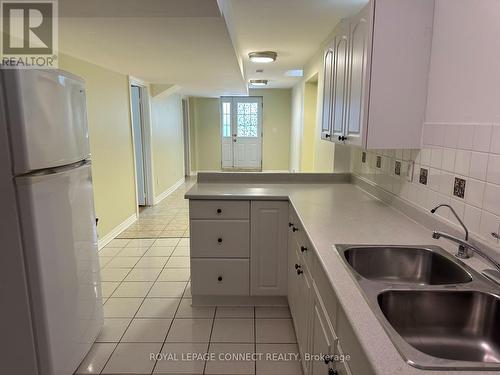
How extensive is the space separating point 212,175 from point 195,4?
1425 mm

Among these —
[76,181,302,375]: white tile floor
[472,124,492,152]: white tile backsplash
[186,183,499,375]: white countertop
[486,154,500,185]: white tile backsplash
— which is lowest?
[76,181,302,375]: white tile floor

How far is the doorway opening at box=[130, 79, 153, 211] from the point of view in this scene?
526cm

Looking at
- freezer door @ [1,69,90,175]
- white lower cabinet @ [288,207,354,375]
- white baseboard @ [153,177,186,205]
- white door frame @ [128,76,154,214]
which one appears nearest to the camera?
white lower cabinet @ [288,207,354,375]

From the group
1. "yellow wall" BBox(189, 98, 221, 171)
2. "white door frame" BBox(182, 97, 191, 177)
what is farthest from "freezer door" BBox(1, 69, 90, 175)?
"yellow wall" BBox(189, 98, 221, 171)

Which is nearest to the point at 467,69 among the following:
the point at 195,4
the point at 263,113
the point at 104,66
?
the point at 195,4

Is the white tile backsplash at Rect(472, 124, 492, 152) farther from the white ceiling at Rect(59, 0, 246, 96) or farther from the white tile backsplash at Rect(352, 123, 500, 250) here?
the white ceiling at Rect(59, 0, 246, 96)

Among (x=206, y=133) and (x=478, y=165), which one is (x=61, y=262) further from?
(x=206, y=133)

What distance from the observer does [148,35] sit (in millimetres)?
2455

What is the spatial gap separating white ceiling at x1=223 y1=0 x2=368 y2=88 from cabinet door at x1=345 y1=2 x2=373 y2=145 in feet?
2.61

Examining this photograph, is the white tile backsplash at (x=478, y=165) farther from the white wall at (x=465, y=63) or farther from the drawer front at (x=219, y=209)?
the drawer front at (x=219, y=209)

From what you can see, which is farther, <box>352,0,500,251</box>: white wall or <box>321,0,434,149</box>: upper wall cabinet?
<box>321,0,434,149</box>: upper wall cabinet

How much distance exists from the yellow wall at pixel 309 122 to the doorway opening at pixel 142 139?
8.23ft

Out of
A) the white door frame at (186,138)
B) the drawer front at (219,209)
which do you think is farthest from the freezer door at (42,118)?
the white door frame at (186,138)

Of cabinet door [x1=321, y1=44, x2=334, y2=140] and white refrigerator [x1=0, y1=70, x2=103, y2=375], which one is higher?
cabinet door [x1=321, y1=44, x2=334, y2=140]
